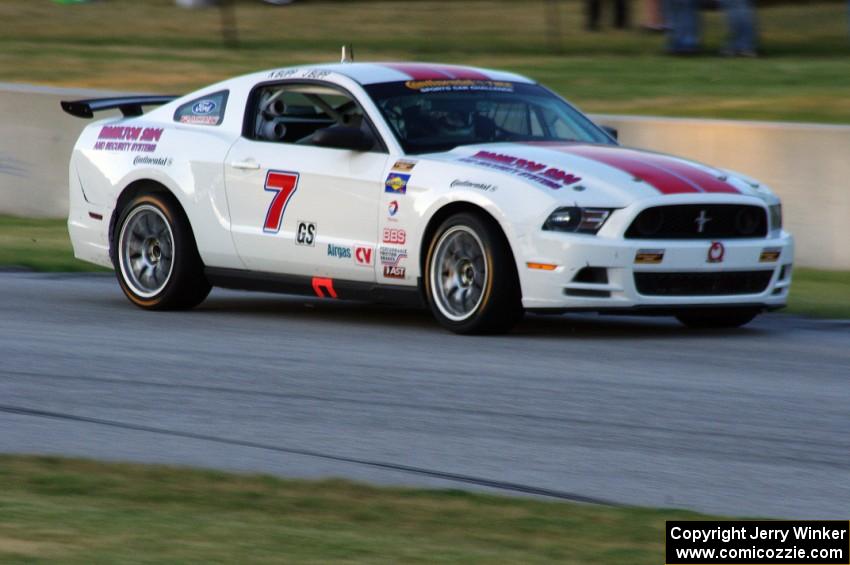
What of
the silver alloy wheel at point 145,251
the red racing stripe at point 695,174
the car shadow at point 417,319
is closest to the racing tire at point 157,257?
the silver alloy wheel at point 145,251

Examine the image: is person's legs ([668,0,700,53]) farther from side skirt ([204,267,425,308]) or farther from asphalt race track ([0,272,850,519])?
side skirt ([204,267,425,308])

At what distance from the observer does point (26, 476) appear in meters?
6.04

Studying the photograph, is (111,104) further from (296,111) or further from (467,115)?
(467,115)

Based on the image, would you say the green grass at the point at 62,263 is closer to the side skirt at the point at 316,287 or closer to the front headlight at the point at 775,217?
the front headlight at the point at 775,217

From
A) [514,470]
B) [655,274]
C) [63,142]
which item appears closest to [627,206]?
[655,274]

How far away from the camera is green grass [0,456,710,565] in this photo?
16.0ft

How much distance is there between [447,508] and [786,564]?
1.20 m

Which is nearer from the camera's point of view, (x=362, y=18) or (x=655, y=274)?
Result: (x=655, y=274)

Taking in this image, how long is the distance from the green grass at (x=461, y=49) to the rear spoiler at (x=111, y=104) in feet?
25.9

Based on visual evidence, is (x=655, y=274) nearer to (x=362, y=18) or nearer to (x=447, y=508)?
(x=447, y=508)

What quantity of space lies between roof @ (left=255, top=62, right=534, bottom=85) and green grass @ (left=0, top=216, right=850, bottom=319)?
7.70 ft

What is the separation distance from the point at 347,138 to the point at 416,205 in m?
0.63

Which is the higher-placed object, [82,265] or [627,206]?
[627,206]

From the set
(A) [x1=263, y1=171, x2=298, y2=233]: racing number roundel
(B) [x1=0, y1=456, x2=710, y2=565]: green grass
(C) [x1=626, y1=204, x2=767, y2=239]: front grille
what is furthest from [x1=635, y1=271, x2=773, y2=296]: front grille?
(B) [x1=0, y1=456, x2=710, y2=565]: green grass
